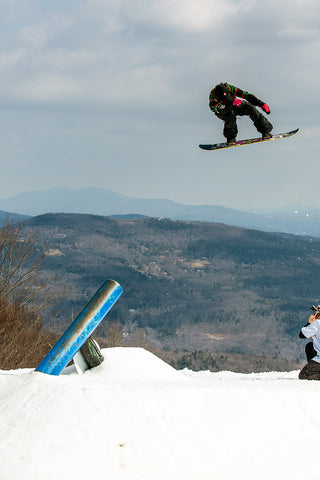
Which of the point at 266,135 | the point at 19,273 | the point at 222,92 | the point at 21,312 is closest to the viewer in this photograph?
the point at 222,92

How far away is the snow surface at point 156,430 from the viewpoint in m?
5.64

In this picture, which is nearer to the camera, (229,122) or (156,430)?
(156,430)

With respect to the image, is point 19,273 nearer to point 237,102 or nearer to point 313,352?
point 237,102

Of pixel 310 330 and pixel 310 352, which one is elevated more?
pixel 310 330

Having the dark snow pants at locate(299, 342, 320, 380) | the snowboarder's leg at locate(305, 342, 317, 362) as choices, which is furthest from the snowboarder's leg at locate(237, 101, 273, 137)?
the dark snow pants at locate(299, 342, 320, 380)

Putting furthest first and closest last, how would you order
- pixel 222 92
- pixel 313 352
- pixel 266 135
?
pixel 266 135 → pixel 222 92 → pixel 313 352

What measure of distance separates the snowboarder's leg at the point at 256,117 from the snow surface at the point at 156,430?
7.77 metres

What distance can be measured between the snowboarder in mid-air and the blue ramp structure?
20.4ft

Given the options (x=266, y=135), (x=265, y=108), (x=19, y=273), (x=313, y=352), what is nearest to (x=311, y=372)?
(x=313, y=352)

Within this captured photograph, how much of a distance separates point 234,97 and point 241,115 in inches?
36.2

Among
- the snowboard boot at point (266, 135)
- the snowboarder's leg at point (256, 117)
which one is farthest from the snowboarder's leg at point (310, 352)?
the snowboard boot at point (266, 135)

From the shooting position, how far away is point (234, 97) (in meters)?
12.4

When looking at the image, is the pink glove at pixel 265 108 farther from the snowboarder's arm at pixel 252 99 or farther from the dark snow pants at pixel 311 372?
the dark snow pants at pixel 311 372

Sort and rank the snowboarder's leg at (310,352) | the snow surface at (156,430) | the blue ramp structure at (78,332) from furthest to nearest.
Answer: the snowboarder's leg at (310,352) < the blue ramp structure at (78,332) < the snow surface at (156,430)
